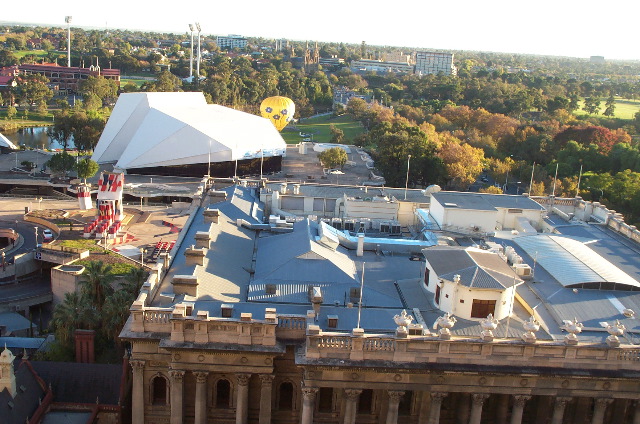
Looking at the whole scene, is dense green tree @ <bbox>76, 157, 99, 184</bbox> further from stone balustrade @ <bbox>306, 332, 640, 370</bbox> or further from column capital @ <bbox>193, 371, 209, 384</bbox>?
stone balustrade @ <bbox>306, 332, 640, 370</bbox>

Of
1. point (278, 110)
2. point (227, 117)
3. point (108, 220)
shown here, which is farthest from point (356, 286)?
point (278, 110)

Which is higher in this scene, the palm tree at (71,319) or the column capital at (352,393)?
the column capital at (352,393)

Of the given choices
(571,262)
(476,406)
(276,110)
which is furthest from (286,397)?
(276,110)

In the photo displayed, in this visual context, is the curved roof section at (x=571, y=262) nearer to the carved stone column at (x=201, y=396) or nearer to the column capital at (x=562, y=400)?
the column capital at (x=562, y=400)

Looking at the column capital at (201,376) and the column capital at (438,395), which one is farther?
the column capital at (201,376)

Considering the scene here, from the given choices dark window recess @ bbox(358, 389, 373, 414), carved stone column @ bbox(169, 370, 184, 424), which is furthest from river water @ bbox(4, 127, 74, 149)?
dark window recess @ bbox(358, 389, 373, 414)

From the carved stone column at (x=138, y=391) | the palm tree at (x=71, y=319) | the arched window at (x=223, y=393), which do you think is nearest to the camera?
the carved stone column at (x=138, y=391)

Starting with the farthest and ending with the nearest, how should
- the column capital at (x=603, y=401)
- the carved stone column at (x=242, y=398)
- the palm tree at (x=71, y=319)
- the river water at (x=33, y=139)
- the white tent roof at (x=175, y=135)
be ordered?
the river water at (x=33, y=139)
the white tent roof at (x=175, y=135)
the palm tree at (x=71, y=319)
the carved stone column at (x=242, y=398)
the column capital at (x=603, y=401)

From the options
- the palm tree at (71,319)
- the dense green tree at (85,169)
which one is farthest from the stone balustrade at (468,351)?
the dense green tree at (85,169)
